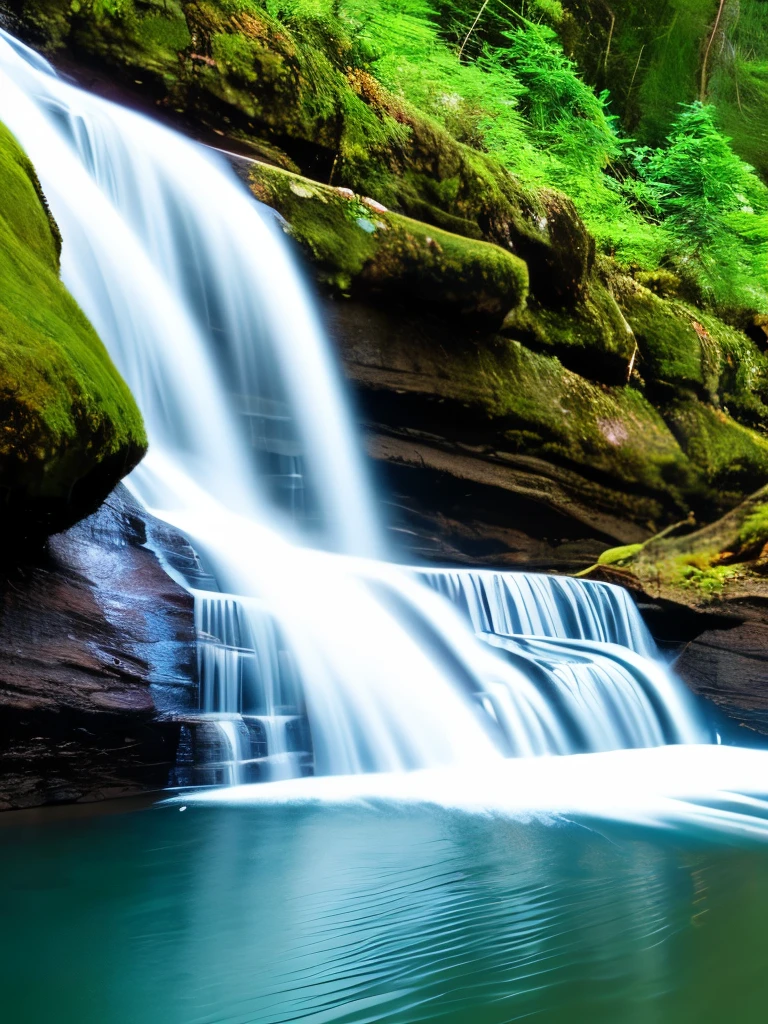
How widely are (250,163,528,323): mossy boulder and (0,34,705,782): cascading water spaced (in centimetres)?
31

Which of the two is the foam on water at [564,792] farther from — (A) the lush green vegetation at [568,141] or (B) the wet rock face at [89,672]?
(A) the lush green vegetation at [568,141]

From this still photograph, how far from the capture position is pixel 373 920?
8.07 feet

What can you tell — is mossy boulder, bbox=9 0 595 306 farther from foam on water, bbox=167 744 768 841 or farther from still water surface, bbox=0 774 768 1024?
still water surface, bbox=0 774 768 1024

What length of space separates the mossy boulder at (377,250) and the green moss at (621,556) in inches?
100

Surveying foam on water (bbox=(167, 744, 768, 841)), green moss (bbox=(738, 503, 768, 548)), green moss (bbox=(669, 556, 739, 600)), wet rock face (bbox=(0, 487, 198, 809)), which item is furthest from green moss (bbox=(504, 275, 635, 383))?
wet rock face (bbox=(0, 487, 198, 809))

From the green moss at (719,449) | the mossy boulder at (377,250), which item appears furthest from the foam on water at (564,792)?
the green moss at (719,449)

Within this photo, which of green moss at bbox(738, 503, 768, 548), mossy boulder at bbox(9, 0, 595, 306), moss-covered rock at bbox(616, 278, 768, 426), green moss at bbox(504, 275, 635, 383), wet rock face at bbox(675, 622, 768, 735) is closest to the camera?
wet rock face at bbox(675, 622, 768, 735)

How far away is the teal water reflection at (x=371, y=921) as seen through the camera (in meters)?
1.99

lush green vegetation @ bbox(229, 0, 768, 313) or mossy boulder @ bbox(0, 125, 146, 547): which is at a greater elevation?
lush green vegetation @ bbox(229, 0, 768, 313)

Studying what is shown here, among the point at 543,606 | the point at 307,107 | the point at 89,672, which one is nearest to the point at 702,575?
the point at 543,606

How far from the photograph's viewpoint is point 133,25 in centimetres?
690

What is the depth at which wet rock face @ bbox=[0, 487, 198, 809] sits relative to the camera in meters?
3.54

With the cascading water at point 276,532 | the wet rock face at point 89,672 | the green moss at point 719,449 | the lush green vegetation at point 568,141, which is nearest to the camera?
the wet rock face at point 89,672

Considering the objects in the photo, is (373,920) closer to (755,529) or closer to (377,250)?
(377,250)
